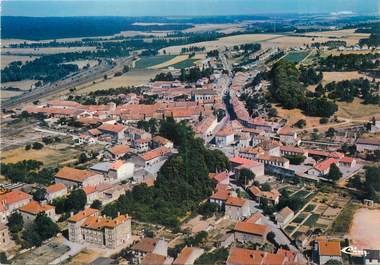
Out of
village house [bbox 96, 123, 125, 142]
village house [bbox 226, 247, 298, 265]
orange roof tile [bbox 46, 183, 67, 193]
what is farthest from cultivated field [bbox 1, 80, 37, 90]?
village house [bbox 226, 247, 298, 265]

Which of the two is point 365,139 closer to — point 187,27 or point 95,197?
point 95,197

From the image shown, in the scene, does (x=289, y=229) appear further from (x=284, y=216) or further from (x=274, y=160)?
(x=274, y=160)

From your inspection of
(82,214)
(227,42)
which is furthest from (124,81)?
(82,214)

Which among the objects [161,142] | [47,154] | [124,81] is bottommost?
[47,154]

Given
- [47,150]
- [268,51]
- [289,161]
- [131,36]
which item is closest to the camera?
[289,161]

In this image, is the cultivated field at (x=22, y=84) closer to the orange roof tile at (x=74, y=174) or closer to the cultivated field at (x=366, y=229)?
the orange roof tile at (x=74, y=174)

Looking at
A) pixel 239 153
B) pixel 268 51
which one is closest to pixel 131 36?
pixel 268 51

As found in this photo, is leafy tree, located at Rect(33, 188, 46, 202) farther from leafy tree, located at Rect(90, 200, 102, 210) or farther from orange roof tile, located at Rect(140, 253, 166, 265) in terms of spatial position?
orange roof tile, located at Rect(140, 253, 166, 265)
